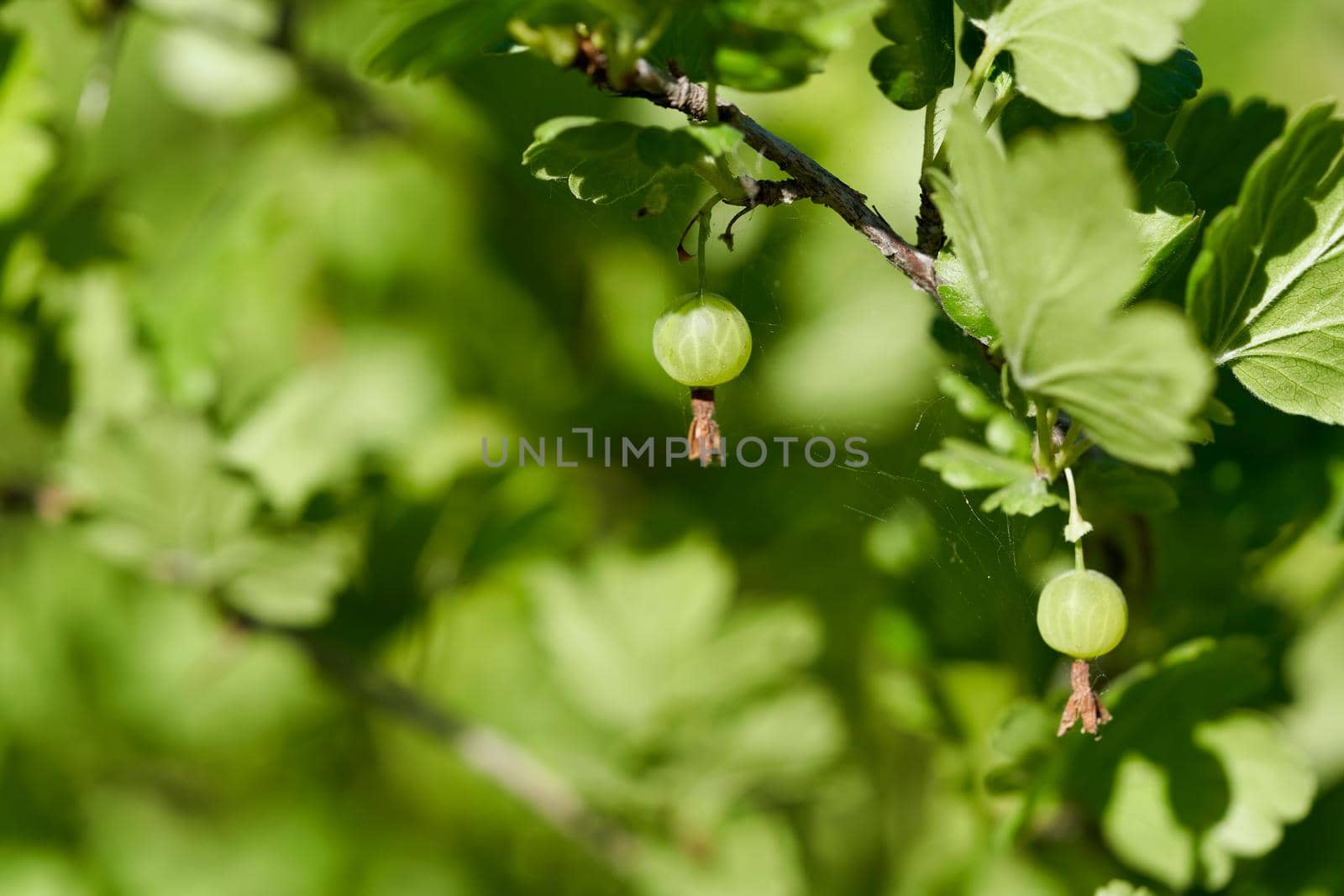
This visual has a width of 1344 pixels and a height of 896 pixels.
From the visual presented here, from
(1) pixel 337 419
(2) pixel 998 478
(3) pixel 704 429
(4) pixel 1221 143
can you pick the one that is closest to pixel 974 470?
(2) pixel 998 478

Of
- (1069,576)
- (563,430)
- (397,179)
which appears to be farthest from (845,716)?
(397,179)

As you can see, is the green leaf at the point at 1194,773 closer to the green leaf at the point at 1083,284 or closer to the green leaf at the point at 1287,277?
the green leaf at the point at 1287,277

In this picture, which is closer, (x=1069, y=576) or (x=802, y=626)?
(x=1069, y=576)

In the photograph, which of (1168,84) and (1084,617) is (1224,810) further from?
(1168,84)

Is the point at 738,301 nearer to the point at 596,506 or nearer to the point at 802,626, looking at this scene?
the point at 802,626

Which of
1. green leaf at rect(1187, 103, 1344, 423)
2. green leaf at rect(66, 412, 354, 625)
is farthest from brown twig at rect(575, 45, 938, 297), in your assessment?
green leaf at rect(66, 412, 354, 625)

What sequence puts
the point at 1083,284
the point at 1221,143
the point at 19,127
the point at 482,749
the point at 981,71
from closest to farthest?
the point at 1083,284
the point at 981,71
the point at 1221,143
the point at 19,127
the point at 482,749

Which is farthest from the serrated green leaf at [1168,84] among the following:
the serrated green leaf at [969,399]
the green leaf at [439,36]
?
the green leaf at [439,36]
